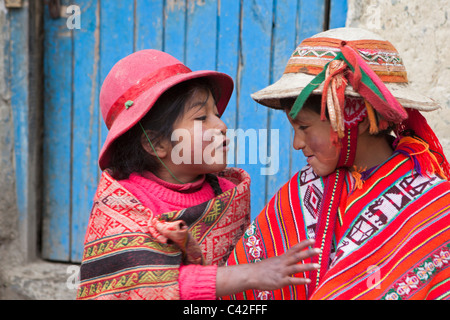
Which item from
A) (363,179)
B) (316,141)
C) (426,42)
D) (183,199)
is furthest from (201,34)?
(363,179)

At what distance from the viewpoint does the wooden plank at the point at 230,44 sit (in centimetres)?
303

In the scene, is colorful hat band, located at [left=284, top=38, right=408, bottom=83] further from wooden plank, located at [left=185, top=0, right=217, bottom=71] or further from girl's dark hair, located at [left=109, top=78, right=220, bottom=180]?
wooden plank, located at [left=185, top=0, right=217, bottom=71]

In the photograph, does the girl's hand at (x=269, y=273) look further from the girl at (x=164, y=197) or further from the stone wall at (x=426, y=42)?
the stone wall at (x=426, y=42)

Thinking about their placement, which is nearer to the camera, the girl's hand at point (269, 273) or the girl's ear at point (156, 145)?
the girl's hand at point (269, 273)

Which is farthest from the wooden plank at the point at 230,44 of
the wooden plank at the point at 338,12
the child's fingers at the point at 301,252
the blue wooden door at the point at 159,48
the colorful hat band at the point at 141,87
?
the child's fingers at the point at 301,252

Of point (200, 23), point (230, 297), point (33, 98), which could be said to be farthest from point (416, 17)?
point (33, 98)

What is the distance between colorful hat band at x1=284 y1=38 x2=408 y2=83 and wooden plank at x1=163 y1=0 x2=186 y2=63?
1.49 metres

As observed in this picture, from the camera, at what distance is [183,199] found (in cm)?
207

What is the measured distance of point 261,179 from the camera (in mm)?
3109

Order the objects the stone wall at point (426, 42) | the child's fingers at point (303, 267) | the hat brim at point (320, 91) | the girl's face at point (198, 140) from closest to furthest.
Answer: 1. the child's fingers at point (303, 267)
2. the hat brim at point (320, 91)
3. the girl's face at point (198, 140)
4. the stone wall at point (426, 42)

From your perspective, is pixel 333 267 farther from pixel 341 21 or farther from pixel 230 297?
pixel 341 21

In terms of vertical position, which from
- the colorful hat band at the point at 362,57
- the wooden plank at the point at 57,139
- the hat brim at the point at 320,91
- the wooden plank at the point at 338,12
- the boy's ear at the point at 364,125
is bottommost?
the wooden plank at the point at 57,139

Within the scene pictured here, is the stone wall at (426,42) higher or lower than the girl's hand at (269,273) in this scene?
higher

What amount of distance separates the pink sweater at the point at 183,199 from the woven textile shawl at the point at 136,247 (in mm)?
47
